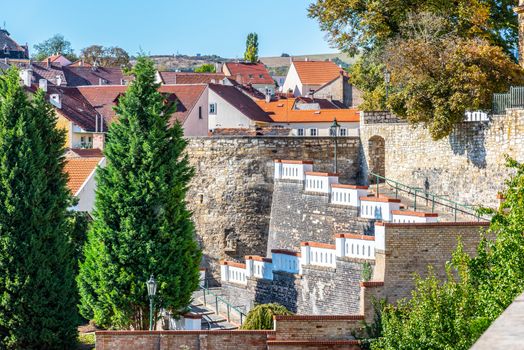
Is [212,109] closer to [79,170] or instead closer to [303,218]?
[79,170]

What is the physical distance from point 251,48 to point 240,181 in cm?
11171

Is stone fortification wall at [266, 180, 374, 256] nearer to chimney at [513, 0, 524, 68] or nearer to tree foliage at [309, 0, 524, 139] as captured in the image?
tree foliage at [309, 0, 524, 139]

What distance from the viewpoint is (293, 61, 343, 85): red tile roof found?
3777 inches

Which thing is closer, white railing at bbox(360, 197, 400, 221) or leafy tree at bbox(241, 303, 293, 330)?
leafy tree at bbox(241, 303, 293, 330)

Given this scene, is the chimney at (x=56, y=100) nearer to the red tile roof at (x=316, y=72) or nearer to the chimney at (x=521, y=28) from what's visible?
the chimney at (x=521, y=28)

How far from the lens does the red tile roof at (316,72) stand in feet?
315

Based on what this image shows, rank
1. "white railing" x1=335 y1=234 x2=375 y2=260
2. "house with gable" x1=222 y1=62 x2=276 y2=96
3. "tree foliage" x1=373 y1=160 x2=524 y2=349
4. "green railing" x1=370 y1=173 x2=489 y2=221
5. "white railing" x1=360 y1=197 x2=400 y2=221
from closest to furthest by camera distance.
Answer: "tree foliage" x1=373 y1=160 x2=524 y2=349 < "white railing" x1=335 y1=234 x2=375 y2=260 < "white railing" x1=360 y1=197 x2=400 y2=221 < "green railing" x1=370 y1=173 x2=489 y2=221 < "house with gable" x1=222 y1=62 x2=276 y2=96

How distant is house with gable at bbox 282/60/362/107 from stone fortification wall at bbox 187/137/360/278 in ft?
181

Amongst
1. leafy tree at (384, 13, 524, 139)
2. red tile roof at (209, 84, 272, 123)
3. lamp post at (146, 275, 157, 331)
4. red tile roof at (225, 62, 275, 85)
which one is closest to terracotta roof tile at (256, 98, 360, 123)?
red tile roof at (209, 84, 272, 123)

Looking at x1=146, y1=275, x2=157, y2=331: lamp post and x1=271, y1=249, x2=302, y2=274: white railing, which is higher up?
x1=271, y1=249, x2=302, y2=274: white railing

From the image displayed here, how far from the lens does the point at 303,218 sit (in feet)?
88.4

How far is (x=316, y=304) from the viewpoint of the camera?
76.6 feet

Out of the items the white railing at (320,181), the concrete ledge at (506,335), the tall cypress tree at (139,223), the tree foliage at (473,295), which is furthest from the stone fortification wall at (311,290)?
the concrete ledge at (506,335)

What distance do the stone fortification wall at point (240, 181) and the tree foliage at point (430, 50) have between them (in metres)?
2.60
